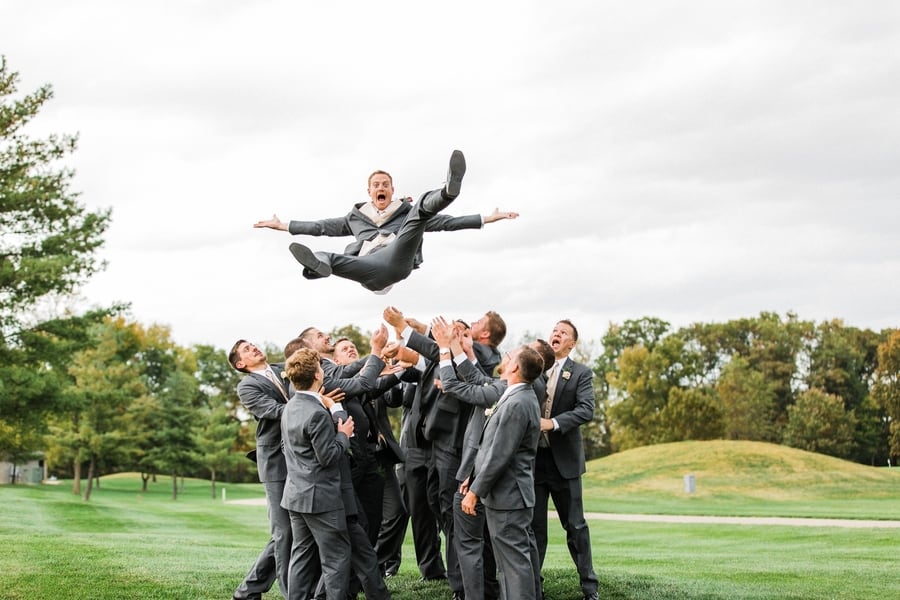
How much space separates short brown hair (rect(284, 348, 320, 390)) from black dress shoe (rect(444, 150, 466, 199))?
5.97ft

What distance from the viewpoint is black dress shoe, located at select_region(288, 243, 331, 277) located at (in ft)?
21.7

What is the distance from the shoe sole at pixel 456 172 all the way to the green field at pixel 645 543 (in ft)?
14.2

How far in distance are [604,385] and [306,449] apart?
6159 centimetres

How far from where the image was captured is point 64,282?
77.0ft

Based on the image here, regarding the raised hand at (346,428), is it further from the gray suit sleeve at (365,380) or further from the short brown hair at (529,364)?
the short brown hair at (529,364)

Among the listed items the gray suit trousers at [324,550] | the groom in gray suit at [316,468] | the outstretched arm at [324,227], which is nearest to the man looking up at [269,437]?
the gray suit trousers at [324,550]

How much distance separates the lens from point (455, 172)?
6.26 meters

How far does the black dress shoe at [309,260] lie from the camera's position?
6.61 meters

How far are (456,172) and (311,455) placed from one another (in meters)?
2.61

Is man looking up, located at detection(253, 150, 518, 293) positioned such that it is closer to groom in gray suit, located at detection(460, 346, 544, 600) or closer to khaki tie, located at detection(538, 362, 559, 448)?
groom in gray suit, located at detection(460, 346, 544, 600)

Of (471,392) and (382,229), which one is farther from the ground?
(382,229)

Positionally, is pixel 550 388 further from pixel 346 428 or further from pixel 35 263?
pixel 35 263

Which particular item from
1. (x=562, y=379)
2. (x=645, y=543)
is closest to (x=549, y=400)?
(x=562, y=379)

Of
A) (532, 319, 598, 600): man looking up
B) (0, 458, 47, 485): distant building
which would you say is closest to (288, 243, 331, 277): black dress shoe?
(532, 319, 598, 600): man looking up
